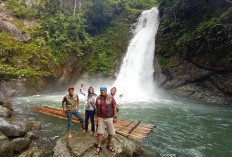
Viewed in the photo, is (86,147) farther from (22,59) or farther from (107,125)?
(22,59)

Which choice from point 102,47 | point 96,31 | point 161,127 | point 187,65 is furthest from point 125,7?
point 161,127

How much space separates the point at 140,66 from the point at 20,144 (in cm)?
1816

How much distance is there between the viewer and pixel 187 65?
17547 mm

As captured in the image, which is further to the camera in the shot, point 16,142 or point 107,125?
point 16,142

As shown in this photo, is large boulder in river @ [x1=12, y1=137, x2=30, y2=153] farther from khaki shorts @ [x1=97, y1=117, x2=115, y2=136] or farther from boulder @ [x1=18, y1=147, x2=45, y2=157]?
khaki shorts @ [x1=97, y1=117, x2=115, y2=136]

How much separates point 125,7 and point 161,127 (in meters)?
29.1

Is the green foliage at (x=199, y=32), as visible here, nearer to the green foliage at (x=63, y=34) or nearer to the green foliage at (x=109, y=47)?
the green foliage at (x=109, y=47)

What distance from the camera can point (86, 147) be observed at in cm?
543

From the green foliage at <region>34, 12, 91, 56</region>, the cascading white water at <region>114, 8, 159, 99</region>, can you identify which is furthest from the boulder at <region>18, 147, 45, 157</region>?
the green foliage at <region>34, 12, 91, 56</region>

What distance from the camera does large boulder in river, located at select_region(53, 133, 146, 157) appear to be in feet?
17.3

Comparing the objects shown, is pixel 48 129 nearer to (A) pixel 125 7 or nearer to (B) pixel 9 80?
A: (B) pixel 9 80

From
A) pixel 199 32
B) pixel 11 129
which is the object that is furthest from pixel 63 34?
pixel 11 129

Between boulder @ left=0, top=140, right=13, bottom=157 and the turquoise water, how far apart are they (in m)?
1.29

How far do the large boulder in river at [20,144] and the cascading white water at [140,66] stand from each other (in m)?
12.9
